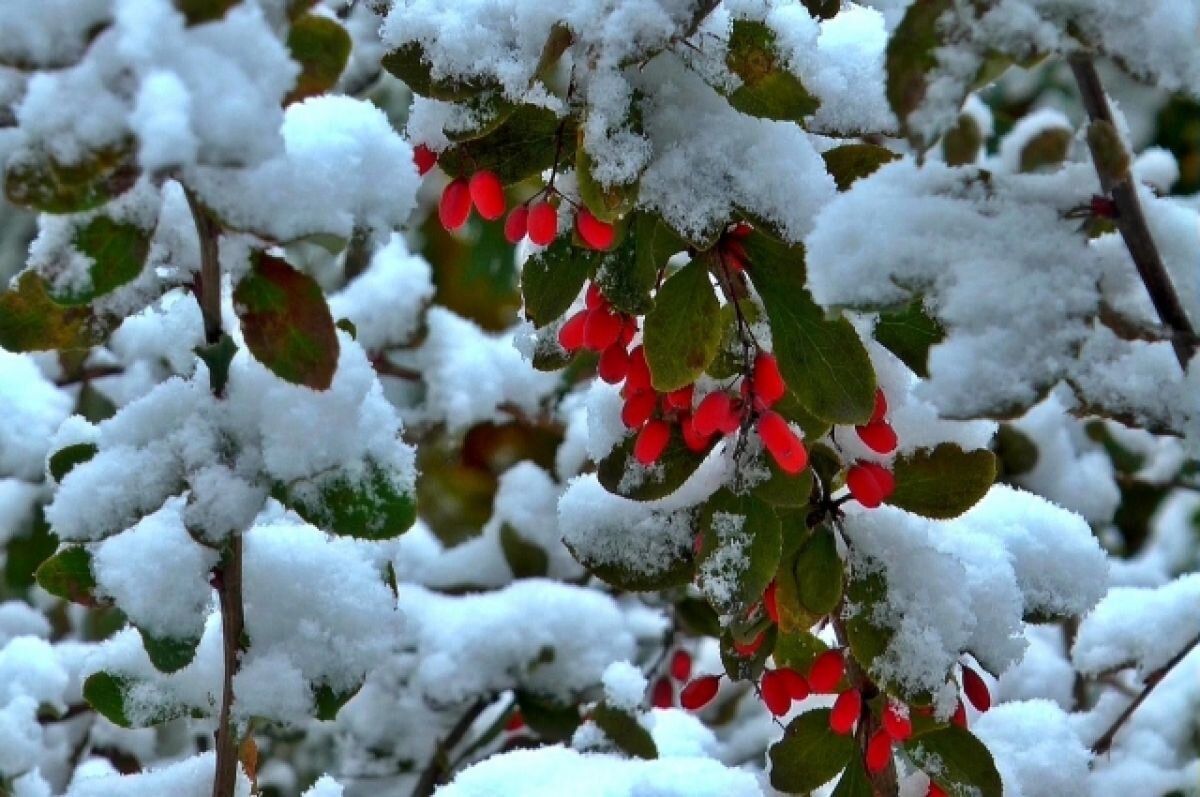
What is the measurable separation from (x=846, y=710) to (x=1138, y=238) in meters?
0.49

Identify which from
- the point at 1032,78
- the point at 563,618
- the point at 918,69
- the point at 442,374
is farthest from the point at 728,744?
the point at 1032,78

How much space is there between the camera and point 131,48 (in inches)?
24.0

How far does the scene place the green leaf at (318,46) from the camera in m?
0.77

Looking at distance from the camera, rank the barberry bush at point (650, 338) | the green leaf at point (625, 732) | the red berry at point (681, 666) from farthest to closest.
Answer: the red berry at point (681, 666)
the green leaf at point (625, 732)
the barberry bush at point (650, 338)

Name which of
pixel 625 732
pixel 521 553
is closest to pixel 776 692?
pixel 625 732

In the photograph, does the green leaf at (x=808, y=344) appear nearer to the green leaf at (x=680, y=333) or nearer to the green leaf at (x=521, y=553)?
the green leaf at (x=680, y=333)

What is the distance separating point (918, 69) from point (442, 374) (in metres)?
1.43

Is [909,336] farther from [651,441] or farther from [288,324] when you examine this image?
[288,324]

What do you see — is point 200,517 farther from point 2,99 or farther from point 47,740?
point 47,740

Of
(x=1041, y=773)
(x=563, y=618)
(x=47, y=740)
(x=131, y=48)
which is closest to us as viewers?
(x=131, y=48)

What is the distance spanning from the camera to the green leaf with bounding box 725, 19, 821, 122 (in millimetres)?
869

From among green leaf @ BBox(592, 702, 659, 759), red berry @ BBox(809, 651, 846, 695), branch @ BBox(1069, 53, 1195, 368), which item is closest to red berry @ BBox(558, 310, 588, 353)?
red berry @ BBox(809, 651, 846, 695)

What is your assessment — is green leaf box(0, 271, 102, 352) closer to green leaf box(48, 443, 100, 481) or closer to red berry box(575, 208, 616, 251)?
green leaf box(48, 443, 100, 481)

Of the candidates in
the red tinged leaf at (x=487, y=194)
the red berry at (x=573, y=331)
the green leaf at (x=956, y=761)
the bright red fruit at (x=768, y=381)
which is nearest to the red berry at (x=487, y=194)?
the red tinged leaf at (x=487, y=194)
